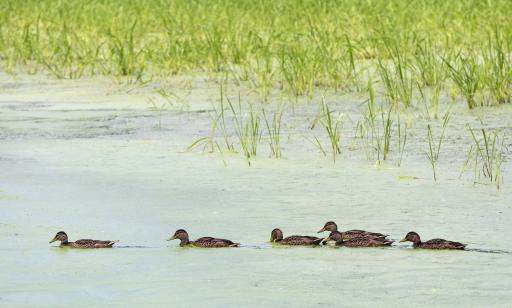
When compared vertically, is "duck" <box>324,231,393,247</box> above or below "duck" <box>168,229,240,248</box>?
above

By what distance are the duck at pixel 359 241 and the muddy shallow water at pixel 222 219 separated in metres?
0.03

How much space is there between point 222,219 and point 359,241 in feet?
3.14

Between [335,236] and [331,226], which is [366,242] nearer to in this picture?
[335,236]

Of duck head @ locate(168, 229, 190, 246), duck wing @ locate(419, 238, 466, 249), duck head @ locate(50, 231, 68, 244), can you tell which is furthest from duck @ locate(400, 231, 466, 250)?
duck head @ locate(50, 231, 68, 244)

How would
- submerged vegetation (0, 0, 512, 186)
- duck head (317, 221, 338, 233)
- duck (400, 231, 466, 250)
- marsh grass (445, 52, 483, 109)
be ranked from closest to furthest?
duck (400, 231, 466, 250) → duck head (317, 221, 338, 233) → submerged vegetation (0, 0, 512, 186) → marsh grass (445, 52, 483, 109)

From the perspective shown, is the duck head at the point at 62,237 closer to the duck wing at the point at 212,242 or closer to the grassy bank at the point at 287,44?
the duck wing at the point at 212,242

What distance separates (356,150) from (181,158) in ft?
3.38

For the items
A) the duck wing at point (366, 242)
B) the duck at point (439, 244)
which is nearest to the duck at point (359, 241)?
the duck wing at point (366, 242)

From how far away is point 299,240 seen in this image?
197 inches

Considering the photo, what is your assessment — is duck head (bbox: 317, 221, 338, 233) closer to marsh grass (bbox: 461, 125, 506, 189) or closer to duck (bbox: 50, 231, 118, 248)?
duck (bbox: 50, 231, 118, 248)

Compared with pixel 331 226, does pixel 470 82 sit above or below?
above

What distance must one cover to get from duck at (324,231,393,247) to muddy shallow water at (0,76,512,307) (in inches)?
1.3

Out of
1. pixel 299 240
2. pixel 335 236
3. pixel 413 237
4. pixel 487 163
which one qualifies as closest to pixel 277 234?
pixel 299 240

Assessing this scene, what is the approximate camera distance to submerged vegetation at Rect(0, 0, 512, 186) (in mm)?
8273
